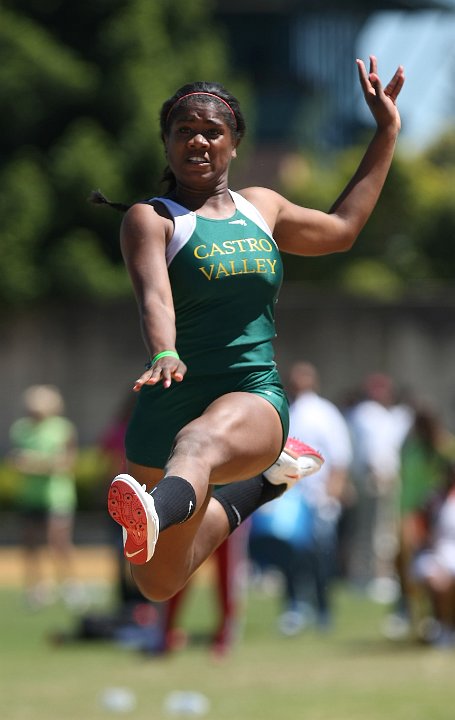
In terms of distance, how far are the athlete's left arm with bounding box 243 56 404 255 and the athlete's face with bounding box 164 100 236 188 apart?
0.96 feet

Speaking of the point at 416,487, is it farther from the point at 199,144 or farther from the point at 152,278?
the point at 152,278

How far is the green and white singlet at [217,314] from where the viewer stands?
5.58 meters

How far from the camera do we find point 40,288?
2917cm

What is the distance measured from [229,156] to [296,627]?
899cm

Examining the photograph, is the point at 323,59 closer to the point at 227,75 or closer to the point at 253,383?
the point at 227,75

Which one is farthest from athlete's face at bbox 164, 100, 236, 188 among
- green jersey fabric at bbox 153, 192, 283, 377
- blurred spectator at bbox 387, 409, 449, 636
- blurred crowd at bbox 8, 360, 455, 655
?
blurred spectator at bbox 387, 409, 449, 636

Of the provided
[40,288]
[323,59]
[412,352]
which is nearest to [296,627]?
[412,352]

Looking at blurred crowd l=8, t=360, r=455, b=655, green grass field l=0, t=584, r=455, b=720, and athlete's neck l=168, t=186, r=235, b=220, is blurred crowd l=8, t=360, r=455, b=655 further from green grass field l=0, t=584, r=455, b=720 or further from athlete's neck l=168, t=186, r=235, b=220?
athlete's neck l=168, t=186, r=235, b=220

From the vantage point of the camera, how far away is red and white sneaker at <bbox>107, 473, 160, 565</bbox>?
5.09 m

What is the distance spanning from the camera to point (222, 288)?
5.60 m

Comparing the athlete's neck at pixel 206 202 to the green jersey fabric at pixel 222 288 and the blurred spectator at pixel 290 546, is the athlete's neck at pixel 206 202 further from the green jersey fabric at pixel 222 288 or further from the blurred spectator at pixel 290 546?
the blurred spectator at pixel 290 546

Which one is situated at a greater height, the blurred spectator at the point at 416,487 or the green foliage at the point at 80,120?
the blurred spectator at the point at 416,487

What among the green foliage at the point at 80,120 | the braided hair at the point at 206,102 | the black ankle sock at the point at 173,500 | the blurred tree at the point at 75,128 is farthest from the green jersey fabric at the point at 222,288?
the blurred tree at the point at 75,128

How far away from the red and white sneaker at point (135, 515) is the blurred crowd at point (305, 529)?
671 cm
